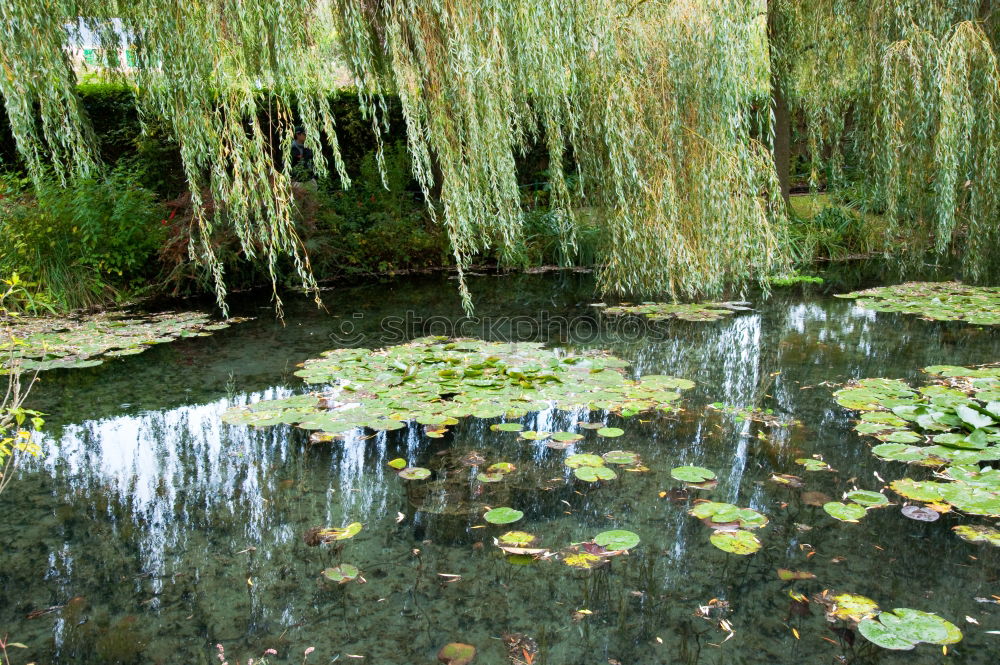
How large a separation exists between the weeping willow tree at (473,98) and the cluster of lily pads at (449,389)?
503mm

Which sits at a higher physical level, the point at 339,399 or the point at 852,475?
the point at 339,399

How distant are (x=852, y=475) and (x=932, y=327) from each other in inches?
124

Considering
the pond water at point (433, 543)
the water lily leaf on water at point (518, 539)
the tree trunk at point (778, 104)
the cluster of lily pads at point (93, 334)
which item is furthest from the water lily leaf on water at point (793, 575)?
the tree trunk at point (778, 104)

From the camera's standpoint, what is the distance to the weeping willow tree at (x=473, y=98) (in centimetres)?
297

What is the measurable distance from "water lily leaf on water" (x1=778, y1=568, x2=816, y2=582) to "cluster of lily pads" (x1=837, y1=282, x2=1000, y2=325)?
12.9 ft

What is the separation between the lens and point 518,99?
4.34 meters

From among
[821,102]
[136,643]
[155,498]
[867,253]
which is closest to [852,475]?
[136,643]

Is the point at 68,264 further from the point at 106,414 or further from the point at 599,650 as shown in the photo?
the point at 599,650

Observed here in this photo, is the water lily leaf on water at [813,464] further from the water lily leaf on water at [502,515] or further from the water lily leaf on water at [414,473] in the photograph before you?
the water lily leaf on water at [414,473]

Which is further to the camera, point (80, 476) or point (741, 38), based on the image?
point (741, 38)

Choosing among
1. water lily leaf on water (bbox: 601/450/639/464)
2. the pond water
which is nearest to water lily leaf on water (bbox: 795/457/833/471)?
the pond water

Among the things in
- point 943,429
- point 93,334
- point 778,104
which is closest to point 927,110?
point 943,429

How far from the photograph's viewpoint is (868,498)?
2.70 m

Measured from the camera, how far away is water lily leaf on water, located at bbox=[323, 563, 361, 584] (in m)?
2.29
